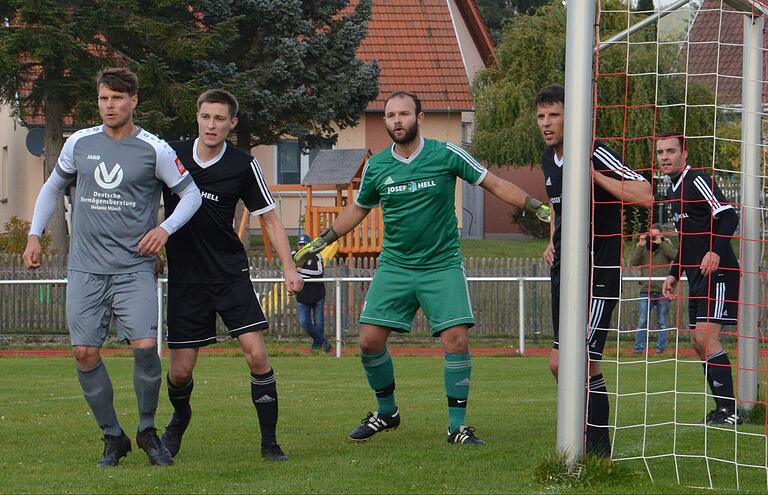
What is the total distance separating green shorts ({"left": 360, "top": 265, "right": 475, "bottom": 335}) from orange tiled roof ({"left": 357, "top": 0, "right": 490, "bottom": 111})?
29621mm

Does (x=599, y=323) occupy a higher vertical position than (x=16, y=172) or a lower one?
lower

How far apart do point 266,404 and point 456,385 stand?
135cm

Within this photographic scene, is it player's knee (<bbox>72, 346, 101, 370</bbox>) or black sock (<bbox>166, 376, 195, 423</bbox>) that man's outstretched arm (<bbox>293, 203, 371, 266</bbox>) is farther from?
player's knee (<bbox>72, 346, 101, 370</bbox>)

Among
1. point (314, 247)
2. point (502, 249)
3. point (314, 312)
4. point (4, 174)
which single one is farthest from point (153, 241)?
point (4, 174)

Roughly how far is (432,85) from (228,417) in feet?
95.5

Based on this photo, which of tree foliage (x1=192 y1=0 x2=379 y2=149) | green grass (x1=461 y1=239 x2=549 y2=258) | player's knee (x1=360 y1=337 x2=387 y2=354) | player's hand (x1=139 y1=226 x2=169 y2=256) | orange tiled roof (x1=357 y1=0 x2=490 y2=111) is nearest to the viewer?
player's hand (x1=139 y1=226 x2=169 y2=256)

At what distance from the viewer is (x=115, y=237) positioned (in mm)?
7395

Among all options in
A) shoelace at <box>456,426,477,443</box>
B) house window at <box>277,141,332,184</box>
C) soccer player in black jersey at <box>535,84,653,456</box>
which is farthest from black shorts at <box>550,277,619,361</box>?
house window at <box>277,141,332,184</box>

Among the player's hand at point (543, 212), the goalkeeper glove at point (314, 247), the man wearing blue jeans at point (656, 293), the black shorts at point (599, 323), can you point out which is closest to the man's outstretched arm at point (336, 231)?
the goalkeeper glove at point (314, 247)

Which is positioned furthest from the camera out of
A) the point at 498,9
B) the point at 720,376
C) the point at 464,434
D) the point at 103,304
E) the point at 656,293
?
the point at 498,9

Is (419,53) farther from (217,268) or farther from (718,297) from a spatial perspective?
(217,268)

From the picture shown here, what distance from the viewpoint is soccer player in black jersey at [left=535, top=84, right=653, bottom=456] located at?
723cm

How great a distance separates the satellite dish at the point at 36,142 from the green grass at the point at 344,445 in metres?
21.3

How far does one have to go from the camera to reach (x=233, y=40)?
29453 mm
